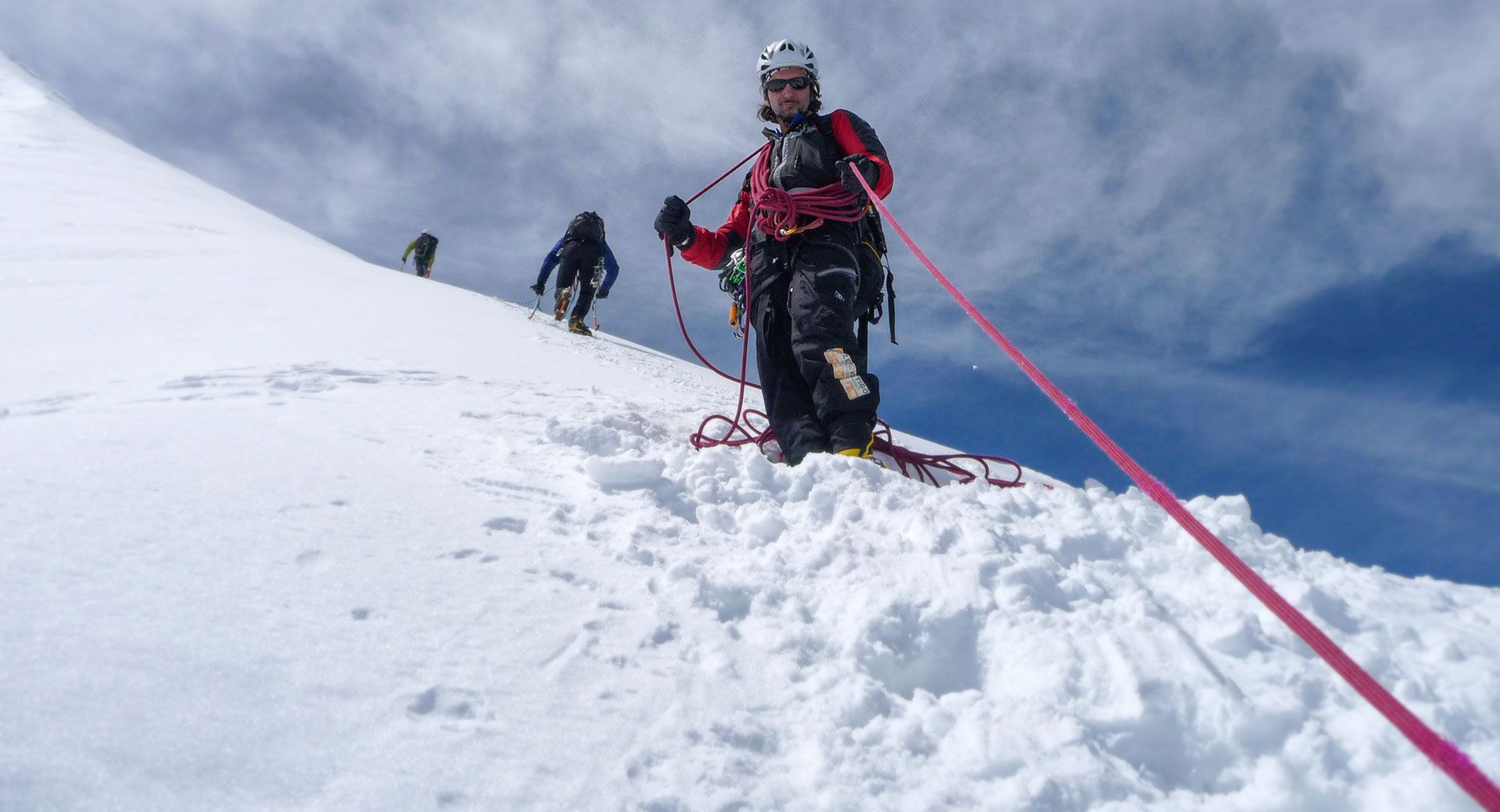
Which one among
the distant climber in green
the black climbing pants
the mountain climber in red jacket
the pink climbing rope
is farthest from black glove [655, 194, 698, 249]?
the distant climber in green

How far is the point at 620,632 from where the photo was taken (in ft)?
4.42

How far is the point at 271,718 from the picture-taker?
3.25 feet

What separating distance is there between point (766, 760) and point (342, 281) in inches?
244

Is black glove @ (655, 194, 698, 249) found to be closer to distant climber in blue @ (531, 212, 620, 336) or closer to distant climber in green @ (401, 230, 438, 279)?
distant climber in blue @ (531, 212, 620, 336)

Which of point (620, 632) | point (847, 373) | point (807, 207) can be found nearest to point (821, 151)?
point (807, 207)

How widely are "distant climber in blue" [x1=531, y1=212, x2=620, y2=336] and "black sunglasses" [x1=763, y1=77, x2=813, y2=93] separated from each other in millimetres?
5569

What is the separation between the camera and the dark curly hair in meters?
3.40

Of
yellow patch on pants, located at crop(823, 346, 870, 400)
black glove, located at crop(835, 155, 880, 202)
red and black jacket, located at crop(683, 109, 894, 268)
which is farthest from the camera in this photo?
red and black jacket, located at crop(683, 109, 894, 268)

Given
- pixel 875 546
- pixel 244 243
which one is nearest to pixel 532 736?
pixel 875 546

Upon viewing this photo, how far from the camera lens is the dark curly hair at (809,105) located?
134 inches

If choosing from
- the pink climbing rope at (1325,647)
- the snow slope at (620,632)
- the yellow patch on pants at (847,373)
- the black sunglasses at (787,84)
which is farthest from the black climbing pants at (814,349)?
the pink climbing rope at (1325,647)

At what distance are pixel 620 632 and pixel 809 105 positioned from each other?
9.05 feet

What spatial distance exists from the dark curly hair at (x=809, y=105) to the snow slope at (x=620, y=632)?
192 centimetres

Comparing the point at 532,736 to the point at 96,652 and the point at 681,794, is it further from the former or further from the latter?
the point at 96,652
